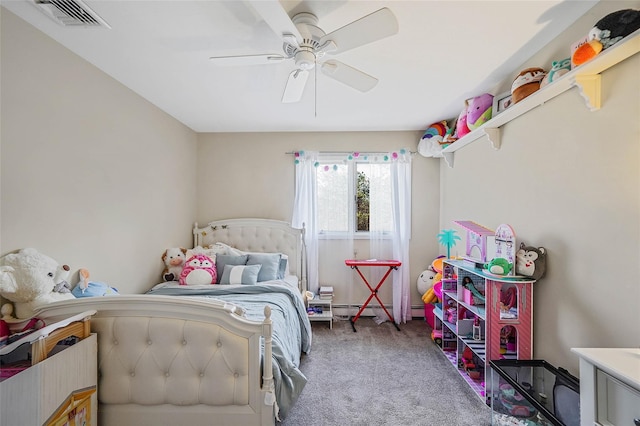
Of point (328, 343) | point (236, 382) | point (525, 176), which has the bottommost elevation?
point (328, 343)

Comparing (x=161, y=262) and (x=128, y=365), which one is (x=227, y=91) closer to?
(x=161, y=262)

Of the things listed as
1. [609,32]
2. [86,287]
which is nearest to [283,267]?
[86,287]

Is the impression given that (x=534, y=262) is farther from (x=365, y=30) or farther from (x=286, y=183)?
(x=286, y=183)

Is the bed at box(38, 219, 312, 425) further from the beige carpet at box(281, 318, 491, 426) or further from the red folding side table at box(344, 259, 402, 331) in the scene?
the red folding side table at box(344, 259, 402, 331)

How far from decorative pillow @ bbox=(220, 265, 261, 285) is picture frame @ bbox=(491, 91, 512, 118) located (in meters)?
2.57

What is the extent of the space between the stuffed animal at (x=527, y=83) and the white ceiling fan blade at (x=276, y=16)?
1.46 metres

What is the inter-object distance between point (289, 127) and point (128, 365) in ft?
9.55

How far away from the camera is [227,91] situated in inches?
105

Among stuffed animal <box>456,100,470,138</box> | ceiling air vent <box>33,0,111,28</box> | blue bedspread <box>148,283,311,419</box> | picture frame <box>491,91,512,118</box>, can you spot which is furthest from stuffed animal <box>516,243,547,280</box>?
ceiling air vent <box>33,0,111,28</box>

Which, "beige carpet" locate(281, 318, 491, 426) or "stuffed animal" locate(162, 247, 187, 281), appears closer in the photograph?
"beige carpet" locate(281, 318, 491, 426)

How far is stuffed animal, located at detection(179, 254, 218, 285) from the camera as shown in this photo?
3.01 meters

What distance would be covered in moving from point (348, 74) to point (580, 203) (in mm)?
1487

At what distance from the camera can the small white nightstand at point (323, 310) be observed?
354cm

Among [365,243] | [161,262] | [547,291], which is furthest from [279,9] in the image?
[365,243]
